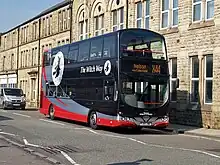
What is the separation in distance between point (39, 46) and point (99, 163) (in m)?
43.9

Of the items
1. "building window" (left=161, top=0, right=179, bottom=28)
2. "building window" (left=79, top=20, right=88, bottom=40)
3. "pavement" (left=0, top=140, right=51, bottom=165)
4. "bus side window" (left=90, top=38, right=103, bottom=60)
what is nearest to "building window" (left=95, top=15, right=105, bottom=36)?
"building window" (left=79, top=20, right=88, bottom=40)

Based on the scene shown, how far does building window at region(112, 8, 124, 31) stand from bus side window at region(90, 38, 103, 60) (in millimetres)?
10620

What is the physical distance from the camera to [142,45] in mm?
21156

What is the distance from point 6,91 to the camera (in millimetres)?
42938

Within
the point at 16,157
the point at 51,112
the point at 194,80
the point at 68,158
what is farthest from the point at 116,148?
the point at 51,112

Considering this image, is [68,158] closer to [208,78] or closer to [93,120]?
[93,120]

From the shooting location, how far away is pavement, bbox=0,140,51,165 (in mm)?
11769

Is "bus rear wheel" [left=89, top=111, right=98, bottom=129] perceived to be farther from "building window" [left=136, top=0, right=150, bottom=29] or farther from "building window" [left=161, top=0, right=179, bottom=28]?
"building window" [left=136, top=0, right=150, bottom=29]

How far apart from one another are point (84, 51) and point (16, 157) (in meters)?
12.1

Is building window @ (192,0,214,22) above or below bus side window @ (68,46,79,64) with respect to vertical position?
above

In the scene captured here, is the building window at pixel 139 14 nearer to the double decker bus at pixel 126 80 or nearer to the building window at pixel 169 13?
the building window at pixel 169 13

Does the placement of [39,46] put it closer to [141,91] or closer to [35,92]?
[35,92]

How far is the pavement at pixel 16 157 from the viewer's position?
1177 centimetres

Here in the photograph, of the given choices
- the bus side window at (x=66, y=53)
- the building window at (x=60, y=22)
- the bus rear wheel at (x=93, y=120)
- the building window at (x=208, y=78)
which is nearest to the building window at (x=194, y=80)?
the building window at (x=208, y=78)
